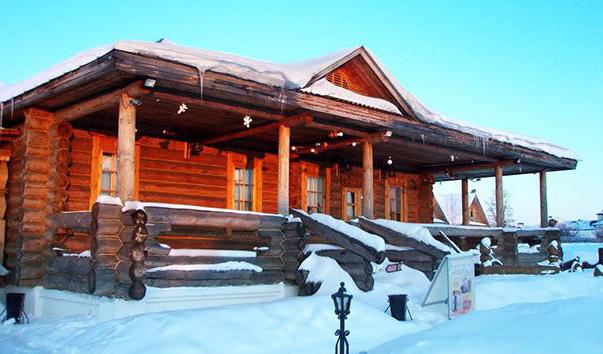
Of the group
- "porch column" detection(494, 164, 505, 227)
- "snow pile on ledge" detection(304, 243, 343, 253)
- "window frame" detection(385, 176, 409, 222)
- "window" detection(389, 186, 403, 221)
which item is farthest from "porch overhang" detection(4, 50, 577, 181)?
"snow pile on ledge" detection(304, 243, 343, 253)

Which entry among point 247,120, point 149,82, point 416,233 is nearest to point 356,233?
point 416,233

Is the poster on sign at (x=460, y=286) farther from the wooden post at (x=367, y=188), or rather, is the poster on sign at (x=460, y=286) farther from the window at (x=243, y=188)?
the window at (x=243, y=188)

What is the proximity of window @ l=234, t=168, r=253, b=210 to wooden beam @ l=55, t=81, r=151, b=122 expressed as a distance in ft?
18.5

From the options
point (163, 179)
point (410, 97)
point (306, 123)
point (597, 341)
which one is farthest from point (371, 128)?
point (597, 341)

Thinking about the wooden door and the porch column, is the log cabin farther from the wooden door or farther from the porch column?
the wooden door

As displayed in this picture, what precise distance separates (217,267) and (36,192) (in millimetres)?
4136

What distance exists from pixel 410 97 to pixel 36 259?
915cm

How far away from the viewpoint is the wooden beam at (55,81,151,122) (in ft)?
36.8

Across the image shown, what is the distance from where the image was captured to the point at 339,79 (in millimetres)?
15891

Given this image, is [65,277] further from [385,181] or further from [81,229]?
[385,181]

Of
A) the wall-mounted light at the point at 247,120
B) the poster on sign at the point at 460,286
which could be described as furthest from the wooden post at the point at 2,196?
the poster on sign at the point at 460,286

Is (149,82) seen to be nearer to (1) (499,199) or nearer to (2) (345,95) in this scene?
(2) (345,95)

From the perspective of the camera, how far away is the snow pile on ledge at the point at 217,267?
11.5 metres

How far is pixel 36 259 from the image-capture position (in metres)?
13.2
